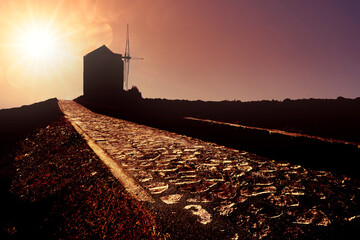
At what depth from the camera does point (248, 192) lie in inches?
120

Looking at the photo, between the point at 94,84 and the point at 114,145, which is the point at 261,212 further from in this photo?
the point at 94,84

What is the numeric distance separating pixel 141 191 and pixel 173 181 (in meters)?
0.64

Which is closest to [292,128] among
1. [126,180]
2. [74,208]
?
[126,180]

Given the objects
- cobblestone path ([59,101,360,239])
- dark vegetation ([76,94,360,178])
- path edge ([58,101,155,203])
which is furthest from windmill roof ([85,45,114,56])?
path edge ([58,101,155,203])

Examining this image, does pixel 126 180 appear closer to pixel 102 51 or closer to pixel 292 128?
pixel 292 128

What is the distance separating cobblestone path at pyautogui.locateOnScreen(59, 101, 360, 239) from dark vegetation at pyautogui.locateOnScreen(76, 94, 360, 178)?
47 cm

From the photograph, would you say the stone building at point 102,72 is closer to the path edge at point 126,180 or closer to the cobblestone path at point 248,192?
the path edge at point 126,180

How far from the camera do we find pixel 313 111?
8.59 m

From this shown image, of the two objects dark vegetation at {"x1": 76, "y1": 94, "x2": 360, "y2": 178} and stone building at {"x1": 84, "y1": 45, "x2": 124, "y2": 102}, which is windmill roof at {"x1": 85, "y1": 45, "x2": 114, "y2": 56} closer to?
stone building at {"x1": 84, "y1": 45, "x2": 124, "y2": 102}

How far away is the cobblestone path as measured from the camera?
2287 mm

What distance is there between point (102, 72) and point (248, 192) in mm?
37950

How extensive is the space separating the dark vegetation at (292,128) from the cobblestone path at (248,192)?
1.56 ft

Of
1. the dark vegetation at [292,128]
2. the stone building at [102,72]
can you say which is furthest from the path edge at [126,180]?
the stone building at [102,72]

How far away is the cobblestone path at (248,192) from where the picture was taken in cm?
229
